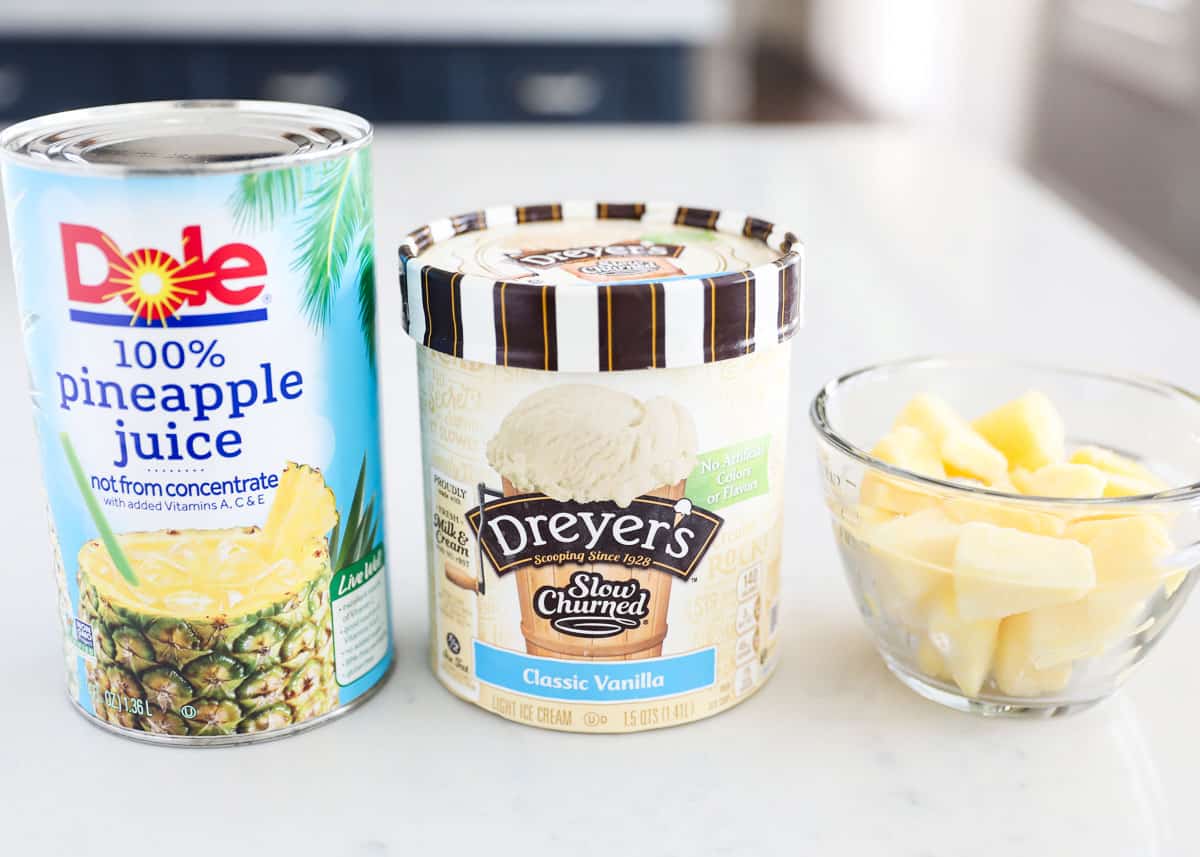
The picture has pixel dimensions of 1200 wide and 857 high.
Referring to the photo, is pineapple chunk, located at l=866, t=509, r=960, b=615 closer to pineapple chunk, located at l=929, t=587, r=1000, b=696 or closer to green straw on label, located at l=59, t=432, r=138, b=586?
pineapple chunk, located at l=929, t=587, r=1000, b=696

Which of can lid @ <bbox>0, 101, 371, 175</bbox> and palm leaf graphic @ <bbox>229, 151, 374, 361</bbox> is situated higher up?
can lid @ <bbox>0, 101, 371, 175</bbox>

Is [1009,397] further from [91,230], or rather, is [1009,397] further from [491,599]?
[91,230]

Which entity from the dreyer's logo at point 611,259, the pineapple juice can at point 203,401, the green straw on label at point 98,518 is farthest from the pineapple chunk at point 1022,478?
the green straw on label at point 98,518

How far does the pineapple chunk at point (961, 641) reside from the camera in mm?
660

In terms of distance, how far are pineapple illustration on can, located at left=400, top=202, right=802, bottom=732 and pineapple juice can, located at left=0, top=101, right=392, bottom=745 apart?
1.9 inches

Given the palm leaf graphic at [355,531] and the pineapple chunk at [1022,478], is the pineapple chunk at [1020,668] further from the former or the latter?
the palm leaf graphic at [355,531]

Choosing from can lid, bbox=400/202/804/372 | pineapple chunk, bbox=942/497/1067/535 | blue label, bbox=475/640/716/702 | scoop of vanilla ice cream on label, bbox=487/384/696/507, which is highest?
can lid, bbox=400/202/804/372

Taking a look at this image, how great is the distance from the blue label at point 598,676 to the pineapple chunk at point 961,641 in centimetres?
12

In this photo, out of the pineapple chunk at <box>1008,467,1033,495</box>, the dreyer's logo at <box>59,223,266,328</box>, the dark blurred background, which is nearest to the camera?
the dreyer's logo at <box>59,223,266,328</box>

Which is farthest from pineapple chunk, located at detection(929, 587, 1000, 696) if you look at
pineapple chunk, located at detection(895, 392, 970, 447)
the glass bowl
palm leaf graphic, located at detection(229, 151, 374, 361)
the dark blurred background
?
the dark blurred background

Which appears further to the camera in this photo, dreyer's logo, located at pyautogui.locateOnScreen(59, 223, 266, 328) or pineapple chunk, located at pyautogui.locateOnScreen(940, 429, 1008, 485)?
pineapple chunk, located at pyautogui.locateOnScreen(940, 429, 1008, 485)

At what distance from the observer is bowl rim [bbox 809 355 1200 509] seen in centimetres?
63

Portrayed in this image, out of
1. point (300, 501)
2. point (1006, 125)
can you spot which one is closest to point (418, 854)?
point (300, 501)

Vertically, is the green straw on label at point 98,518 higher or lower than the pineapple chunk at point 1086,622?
higher
